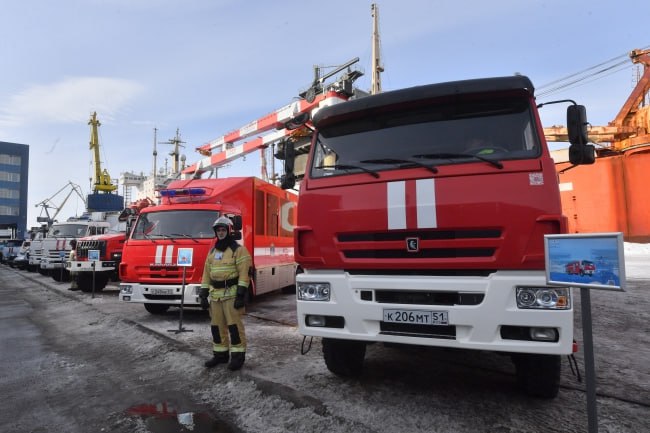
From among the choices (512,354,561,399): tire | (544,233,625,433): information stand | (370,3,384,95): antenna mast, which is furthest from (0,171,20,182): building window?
(544,233,625,433): information stand

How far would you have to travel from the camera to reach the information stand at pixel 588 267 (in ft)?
7.22

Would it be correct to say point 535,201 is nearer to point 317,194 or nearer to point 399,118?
point 399,118

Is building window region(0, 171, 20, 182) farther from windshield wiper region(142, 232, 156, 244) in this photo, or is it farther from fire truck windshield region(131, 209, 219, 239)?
windshield wiper region(142, 232, 156, 244)

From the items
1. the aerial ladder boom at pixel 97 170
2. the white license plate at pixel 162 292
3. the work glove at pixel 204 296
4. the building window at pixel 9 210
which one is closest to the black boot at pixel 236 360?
the work glove at pixel 204 296

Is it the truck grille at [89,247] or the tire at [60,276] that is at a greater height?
the truck grille at [89,247]

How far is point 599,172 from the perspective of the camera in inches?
808

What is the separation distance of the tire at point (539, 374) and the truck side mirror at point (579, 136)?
1574mm

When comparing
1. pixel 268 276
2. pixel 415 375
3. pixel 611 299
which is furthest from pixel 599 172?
pixel 415 375

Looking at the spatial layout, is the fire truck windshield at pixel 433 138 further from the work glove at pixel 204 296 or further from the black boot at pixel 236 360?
the black boot at pixel 236 360

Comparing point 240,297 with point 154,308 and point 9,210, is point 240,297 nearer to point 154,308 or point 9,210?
point 154,308

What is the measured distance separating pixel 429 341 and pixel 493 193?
1.20 metres

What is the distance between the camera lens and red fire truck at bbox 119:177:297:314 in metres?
7.25

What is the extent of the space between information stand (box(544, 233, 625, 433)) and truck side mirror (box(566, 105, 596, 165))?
43.0 inches

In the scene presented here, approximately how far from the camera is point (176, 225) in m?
7.70
